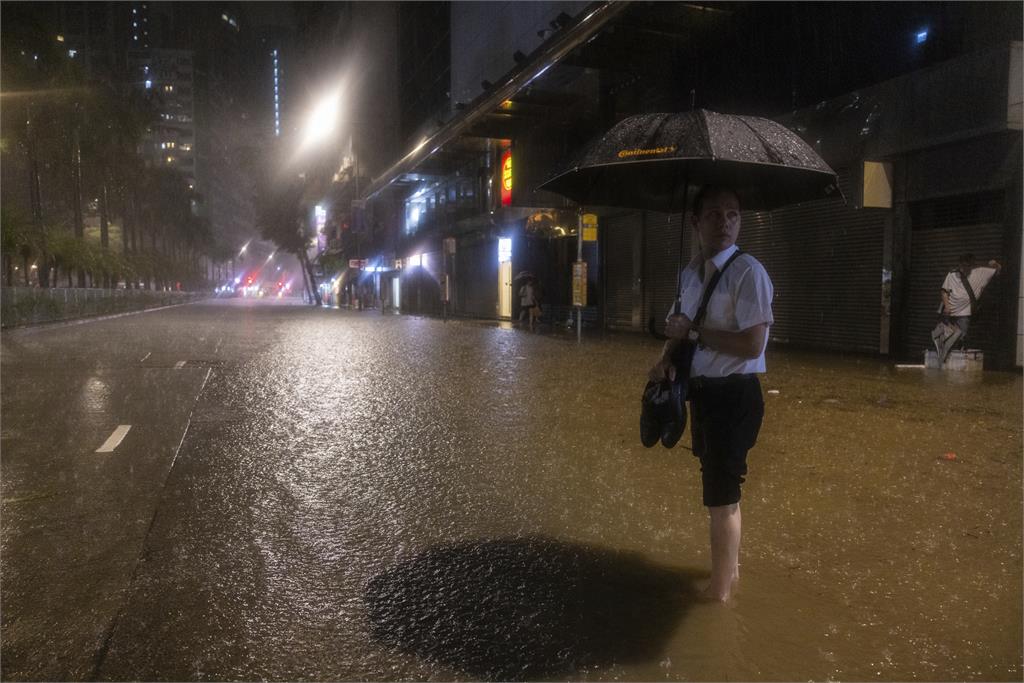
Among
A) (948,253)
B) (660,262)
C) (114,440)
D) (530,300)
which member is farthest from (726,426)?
(530,300)

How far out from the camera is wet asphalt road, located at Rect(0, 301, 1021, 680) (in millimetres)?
2840

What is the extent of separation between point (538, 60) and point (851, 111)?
721 cm

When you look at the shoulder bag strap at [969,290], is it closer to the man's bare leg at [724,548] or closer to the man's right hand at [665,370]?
the man's bare leg at [724,548]

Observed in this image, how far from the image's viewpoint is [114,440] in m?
6.61

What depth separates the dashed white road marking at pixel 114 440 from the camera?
20.5ft

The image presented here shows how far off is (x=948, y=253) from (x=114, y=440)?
12134mm

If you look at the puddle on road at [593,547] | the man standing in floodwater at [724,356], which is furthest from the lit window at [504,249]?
the man standing in floodwater at [724,356]

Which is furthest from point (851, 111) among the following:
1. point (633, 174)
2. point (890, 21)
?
point (633, 174)

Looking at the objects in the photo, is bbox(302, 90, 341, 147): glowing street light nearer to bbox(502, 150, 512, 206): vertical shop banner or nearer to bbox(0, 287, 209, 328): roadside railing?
bbox(0, 287, 209, 328): roadside railing

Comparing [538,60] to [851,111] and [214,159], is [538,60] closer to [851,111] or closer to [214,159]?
[851,111]

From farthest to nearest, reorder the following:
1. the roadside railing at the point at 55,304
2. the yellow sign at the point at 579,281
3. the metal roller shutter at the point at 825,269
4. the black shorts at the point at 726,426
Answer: the roadside railing at the point at 55,304 < the yellow sign at the point at 579,281 < the metal roller shutter at the point at 825,269 < the black shorts at the point at 726,426

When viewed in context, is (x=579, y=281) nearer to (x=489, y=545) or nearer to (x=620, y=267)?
(x=620, y=267)

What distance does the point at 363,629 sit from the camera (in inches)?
119

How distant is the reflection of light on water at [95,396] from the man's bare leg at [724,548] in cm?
723
